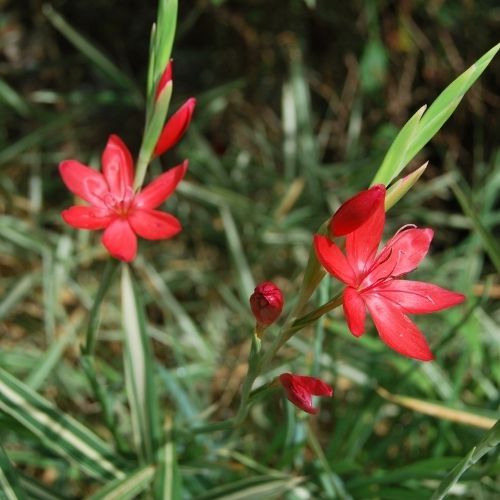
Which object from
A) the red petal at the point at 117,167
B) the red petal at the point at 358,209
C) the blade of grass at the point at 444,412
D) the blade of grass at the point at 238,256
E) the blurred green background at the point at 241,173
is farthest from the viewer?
the blade of grass at the point at 238,256

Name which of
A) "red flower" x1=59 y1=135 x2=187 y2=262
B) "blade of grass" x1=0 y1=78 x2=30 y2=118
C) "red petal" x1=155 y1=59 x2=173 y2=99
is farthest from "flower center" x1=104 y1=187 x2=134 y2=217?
"blade of grass" x1=0 y1=78 x2=30 y2=118

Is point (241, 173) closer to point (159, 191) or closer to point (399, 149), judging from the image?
point (159, 191)

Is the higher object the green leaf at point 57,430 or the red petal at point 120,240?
the red petal at point 120,240

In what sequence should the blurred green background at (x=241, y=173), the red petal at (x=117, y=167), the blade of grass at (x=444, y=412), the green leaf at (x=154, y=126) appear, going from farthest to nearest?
1. the blurred green background at (x=241, y=173)
2. the blade of grass at (x=444, y=412)
3. the red petal at (x=117, y=167)
4. the green leaf at (x=154, y=126)

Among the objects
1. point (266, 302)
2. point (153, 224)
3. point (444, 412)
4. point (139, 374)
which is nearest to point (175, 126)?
point (153, 224)

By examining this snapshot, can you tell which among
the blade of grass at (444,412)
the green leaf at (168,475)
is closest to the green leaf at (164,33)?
the green leaf at (168,475)

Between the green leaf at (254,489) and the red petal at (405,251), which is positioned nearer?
the red petal at (405,251)

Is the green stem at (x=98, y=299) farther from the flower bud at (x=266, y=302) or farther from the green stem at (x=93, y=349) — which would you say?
the flower bud at (x=266, y=302)
